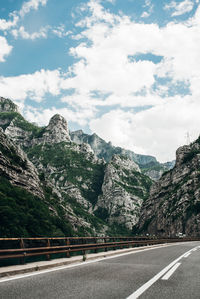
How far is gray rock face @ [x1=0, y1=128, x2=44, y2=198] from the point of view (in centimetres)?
9700

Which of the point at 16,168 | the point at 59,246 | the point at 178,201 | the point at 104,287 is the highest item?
the point at 16,168

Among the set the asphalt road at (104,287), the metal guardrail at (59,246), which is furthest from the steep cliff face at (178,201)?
the asphalt road at (104,287)

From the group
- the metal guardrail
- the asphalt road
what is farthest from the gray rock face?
the asphalt road

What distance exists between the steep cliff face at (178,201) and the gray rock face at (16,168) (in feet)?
189

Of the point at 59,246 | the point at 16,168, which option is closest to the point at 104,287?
the point at 59,246

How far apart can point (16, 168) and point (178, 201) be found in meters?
72.1

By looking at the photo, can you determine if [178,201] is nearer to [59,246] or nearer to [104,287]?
[59,246]

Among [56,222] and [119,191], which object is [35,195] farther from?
[119,191]

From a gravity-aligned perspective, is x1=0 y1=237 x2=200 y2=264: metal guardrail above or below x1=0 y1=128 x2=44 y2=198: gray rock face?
below

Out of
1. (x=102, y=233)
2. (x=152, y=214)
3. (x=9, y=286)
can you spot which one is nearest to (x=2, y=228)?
(x=9, y=286)

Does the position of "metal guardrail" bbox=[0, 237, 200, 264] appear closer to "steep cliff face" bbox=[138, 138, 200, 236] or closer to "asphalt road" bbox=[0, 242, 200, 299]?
"asphalt road" bbox=[0, 242, 200, 299]

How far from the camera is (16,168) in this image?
103 m

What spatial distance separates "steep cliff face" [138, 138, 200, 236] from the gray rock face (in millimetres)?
57463

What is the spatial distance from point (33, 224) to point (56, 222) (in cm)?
2496
